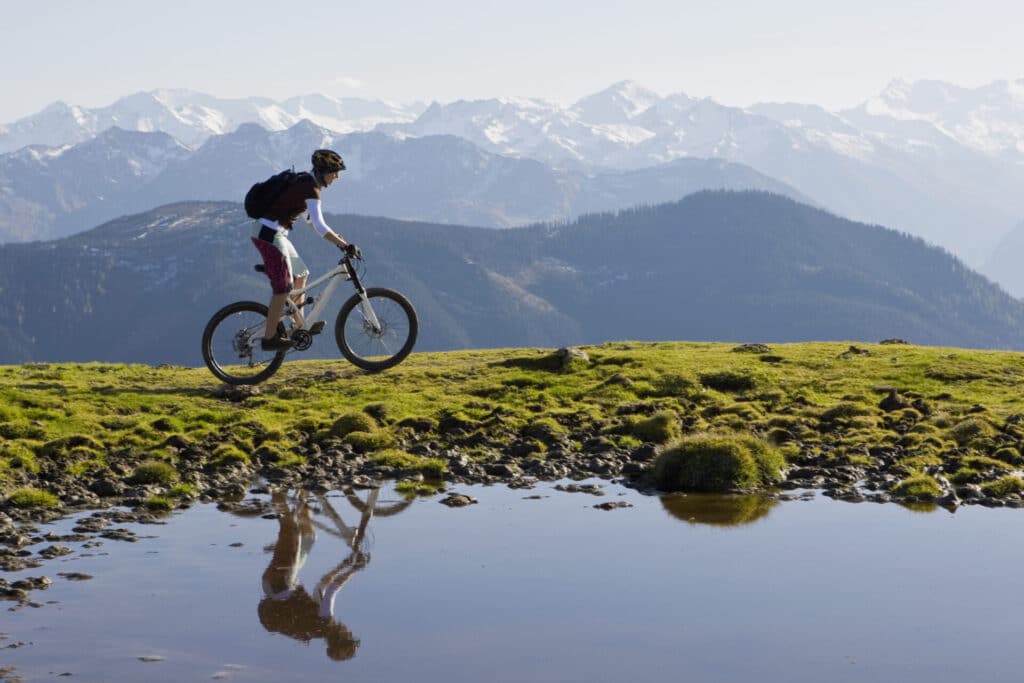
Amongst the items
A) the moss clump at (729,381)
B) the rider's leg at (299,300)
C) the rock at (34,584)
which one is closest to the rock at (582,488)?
the rider's leg at (299,300)

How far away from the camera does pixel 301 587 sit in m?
11.6

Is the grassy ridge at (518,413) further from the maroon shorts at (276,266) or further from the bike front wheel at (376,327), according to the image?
the maroon shorts at (276,266)

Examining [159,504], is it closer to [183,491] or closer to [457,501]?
[183,491]

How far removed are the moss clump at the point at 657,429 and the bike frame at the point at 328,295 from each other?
6.13m

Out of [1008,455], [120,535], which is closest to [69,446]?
[120,535]

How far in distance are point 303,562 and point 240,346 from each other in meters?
11.1

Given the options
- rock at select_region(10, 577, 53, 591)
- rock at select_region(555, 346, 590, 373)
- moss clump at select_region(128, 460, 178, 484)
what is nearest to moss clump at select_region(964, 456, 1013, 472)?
rock at select_region(555, 346, 590, 373)

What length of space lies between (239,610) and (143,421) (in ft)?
34.8

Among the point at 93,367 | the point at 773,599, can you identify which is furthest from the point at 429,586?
the point at 93,367

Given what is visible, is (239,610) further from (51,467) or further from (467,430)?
(467,430)

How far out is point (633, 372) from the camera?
26.6 meters

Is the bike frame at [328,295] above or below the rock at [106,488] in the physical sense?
above

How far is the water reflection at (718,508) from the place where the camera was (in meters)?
15.1

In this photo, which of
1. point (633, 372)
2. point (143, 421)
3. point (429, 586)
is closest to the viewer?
point (429, 586)
